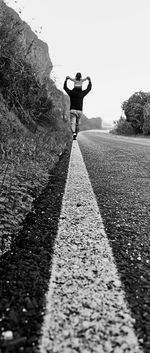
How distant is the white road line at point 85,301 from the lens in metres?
0.84

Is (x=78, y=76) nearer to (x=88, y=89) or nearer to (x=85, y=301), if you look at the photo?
(x=88, y=89)

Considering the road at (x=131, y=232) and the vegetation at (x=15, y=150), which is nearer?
the road at (x=131, y=232)

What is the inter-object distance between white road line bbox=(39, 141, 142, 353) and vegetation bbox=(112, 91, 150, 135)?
3010 centimetres

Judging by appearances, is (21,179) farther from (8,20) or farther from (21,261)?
(8,20)

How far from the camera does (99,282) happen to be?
116 centimetres

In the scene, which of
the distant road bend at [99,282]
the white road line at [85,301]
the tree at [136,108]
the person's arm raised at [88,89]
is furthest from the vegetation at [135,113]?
the white road line at [85,301]

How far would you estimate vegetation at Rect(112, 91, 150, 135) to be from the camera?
32331mm

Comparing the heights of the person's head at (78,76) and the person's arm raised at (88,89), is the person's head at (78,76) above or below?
above

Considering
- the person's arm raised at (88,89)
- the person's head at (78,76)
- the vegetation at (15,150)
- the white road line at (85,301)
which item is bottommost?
the white road line at (85,301)

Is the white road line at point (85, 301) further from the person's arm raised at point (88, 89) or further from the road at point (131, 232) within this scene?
the person's arm raised at point (88, 89)

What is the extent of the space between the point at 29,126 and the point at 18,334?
19.1ft

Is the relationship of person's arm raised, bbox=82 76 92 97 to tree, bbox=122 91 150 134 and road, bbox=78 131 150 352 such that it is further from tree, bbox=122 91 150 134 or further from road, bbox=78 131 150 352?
tree, bbox=122 91 150 134

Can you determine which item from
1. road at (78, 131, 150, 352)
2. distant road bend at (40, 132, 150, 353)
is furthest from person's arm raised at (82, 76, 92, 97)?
distant road bend at (40, 132, 150, 353)

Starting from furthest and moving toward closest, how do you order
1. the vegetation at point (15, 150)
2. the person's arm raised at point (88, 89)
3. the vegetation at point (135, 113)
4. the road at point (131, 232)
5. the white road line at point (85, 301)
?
the vegetation at point (135, 113)
the person's arm raised at point (88, 89)
the vegetation at point (15, 150)
the road at point (131, 232)
the white road line at point (85, 301)
